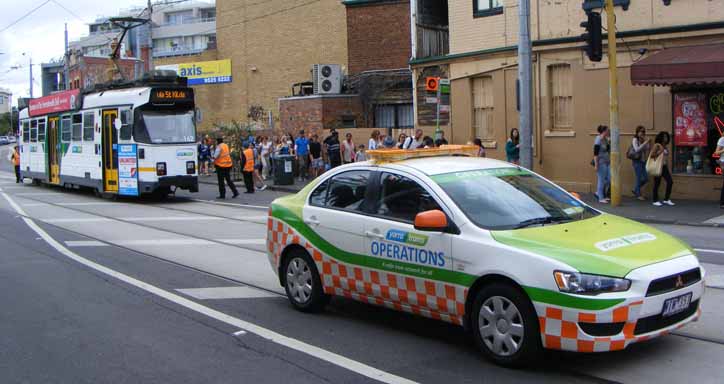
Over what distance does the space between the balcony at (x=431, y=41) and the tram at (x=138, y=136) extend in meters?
7.51

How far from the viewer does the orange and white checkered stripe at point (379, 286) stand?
648 cm

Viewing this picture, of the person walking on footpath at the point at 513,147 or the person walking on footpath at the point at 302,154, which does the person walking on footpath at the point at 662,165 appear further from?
the person walking on footpath at the point at 302,154

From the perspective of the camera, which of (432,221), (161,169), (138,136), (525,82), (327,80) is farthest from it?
(327,80)

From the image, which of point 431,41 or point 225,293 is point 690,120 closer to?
point 431,41

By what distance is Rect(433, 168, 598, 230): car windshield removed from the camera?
6520 millimetres

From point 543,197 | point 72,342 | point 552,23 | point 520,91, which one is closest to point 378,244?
point 543,197

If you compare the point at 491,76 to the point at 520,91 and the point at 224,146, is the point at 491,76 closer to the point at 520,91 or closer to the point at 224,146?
the point at 520,91

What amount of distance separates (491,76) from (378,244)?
1548 centimetres

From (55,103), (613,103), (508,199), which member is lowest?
(508,199)

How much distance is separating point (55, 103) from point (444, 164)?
71.5 feet

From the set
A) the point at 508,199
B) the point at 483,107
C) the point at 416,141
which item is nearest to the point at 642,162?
the point at 483,107

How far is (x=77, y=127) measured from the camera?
2419cm

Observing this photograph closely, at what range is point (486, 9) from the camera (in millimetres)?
21734

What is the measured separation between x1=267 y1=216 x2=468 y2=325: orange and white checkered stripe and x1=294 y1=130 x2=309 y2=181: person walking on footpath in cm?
1961
